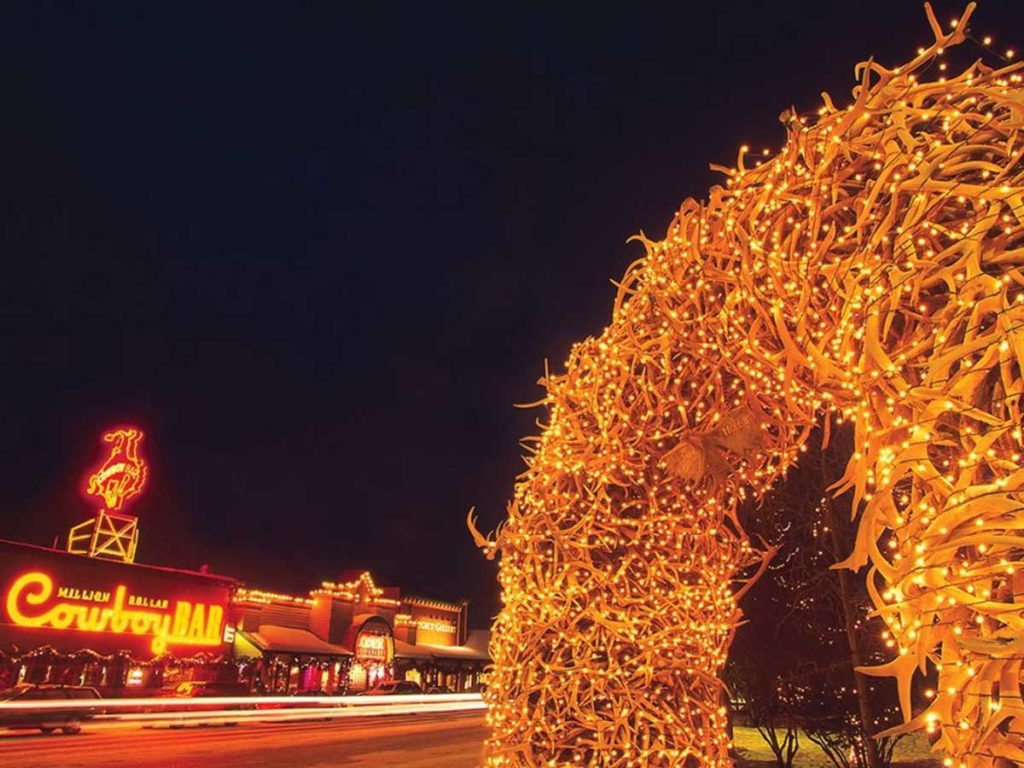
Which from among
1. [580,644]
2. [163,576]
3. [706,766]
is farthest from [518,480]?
[163,576]

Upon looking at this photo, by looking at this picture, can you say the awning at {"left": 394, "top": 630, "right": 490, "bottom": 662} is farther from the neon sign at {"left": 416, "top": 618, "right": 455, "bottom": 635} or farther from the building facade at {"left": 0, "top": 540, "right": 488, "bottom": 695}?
the neon sign at {"left": 416, "top": 618, "right": 455, "bottom": 635}

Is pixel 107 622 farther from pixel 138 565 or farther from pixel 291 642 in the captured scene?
pixel 291 642

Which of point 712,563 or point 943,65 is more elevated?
point 943,65

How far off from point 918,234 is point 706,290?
107 centimetres

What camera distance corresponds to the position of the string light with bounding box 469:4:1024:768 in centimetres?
157

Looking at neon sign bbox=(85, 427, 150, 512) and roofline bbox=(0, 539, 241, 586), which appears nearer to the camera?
roofline bbox=(0, 539, 241, 586)

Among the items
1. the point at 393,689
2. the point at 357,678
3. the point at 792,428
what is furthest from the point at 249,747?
the point at 357,678

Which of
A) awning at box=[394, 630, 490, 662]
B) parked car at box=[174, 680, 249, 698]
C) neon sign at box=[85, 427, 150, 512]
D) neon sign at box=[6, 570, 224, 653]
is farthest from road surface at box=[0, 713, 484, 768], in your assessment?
awning at box=[394, 630, 490, 662]

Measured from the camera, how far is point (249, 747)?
1245 centimetres

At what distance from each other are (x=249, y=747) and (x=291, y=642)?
15778mm

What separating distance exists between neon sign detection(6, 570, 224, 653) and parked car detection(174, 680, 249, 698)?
1620mm

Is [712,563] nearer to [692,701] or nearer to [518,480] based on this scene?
[692,701]

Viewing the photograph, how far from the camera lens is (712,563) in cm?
312

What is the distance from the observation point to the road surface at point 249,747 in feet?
34.1
